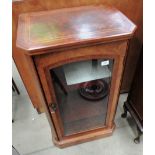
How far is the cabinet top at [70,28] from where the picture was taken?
0.64 meters

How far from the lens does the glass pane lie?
86cm

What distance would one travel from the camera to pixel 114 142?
1253 millimetres

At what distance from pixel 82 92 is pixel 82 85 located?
3.2 inches

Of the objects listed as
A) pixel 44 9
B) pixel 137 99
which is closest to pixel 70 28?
pixel 44 9

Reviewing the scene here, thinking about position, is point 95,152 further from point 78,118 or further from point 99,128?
point 78,118

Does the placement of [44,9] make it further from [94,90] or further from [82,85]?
[94,90]

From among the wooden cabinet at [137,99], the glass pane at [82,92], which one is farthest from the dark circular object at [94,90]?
the wooden cabinet at [137,99]

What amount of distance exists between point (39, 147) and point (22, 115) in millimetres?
341

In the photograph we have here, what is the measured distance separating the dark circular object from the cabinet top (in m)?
0.36

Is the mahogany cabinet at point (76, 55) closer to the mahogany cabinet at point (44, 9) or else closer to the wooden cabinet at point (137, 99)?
the mahogany cabinet at point (44, 9)

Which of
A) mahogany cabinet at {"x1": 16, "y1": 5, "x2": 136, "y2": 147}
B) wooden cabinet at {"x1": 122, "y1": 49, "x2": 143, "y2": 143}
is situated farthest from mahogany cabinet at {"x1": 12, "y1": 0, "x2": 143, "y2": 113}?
wooden cabinet at {"x1": 122, "y1": 49, "x2": 143, "y2": 143}

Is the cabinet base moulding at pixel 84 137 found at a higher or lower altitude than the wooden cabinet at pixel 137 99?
lower

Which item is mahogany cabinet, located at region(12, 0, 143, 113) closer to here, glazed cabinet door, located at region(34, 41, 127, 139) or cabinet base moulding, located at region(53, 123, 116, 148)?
glazed cabinet door, located at region(34, 41, 127, 139)

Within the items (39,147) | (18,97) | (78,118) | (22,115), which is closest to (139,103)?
(78,118)
